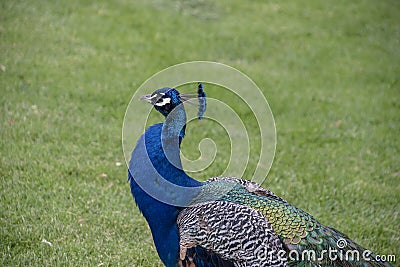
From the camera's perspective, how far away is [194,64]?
6.80m

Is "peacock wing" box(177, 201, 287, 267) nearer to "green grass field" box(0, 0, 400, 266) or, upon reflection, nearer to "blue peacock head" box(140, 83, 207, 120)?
"blue peacock head" box(140, 83, 207, 120)

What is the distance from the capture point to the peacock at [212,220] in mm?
3000

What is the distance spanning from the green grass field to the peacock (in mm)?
865

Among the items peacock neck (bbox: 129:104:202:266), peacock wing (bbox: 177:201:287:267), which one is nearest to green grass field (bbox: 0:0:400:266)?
peacock neck (bbox: 129:104:202:266)

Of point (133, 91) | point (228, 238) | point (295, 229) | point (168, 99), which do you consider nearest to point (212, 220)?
point (228, 238)

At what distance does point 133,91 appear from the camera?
6.04 m

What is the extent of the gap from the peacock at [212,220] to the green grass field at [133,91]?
34.1 inches

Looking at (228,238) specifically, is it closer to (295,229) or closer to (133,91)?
(295,229)

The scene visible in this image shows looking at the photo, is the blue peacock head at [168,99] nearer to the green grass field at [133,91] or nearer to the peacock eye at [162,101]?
the peacock eye at [162,101]

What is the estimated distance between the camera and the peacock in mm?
3000

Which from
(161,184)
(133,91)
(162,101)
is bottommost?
(133,91)

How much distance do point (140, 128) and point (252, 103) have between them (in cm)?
155

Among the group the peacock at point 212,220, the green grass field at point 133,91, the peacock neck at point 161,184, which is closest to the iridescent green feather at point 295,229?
the peacock at point 212,220

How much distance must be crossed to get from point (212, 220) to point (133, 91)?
324 centimetres
